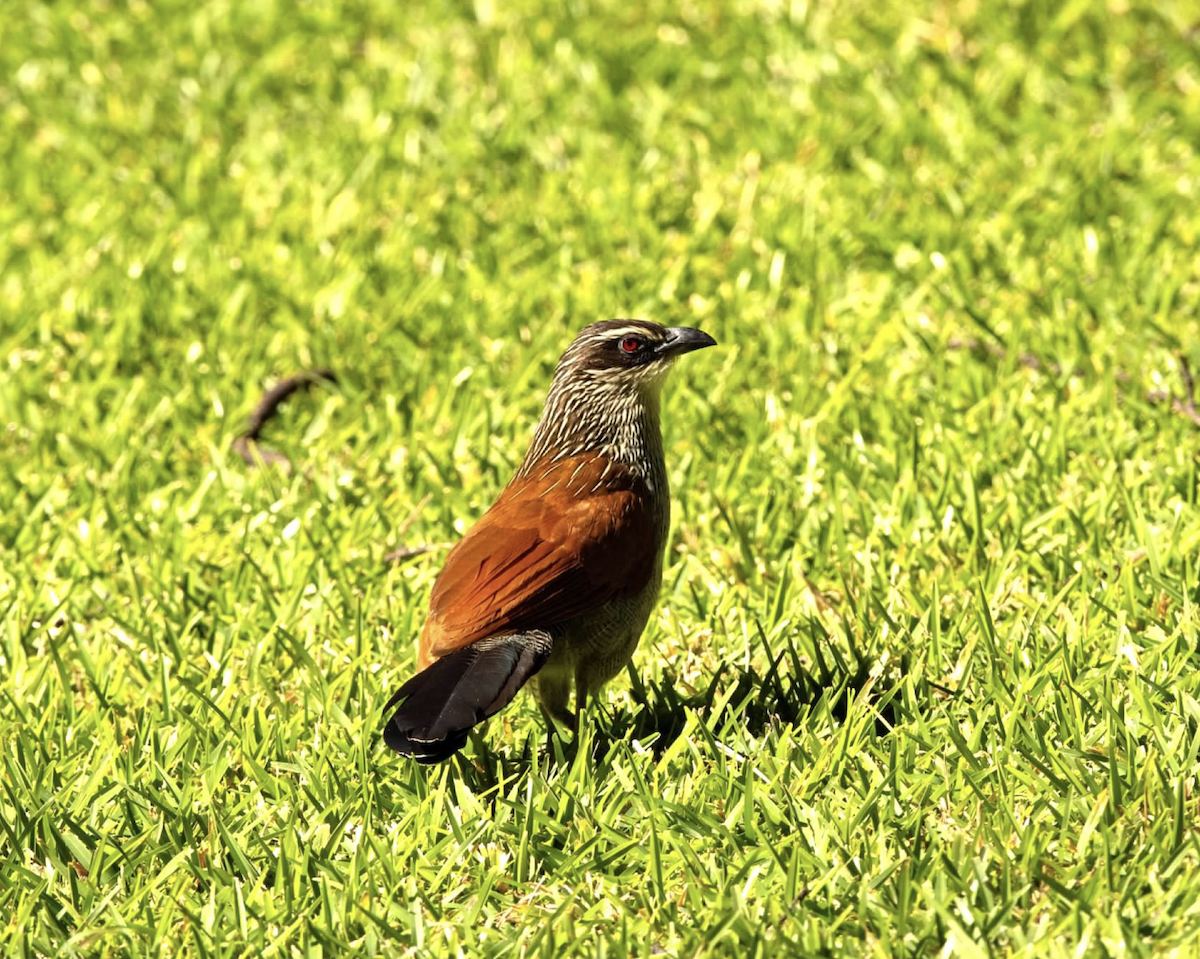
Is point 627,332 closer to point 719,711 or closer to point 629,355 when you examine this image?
point 629,355

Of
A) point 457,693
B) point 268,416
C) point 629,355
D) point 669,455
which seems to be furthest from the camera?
point 268,416

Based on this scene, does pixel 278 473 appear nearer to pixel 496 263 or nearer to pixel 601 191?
pixel 496 263

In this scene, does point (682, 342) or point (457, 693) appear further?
point (682, 342)

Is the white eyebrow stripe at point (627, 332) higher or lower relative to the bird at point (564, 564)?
higher

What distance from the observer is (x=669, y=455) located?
625cm

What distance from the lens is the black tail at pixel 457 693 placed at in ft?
12.5

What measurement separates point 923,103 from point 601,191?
1.70 m

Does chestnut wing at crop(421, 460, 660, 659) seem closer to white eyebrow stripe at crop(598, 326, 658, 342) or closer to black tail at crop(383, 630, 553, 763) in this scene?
black tail at crop(383, 630, 553, 763)

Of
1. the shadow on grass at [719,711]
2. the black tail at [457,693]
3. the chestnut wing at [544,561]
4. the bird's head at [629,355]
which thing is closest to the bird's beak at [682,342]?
the bird's head at [629,355]

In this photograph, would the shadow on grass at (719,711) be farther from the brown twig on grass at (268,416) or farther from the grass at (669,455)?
the brown twig on grass at (268,416)

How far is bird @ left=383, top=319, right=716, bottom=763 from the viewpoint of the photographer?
4.00 metres

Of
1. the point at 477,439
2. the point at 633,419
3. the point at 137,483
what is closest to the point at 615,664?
the point at 633,419

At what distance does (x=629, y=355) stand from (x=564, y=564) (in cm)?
89

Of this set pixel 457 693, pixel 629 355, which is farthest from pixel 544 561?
pixel 629 355
